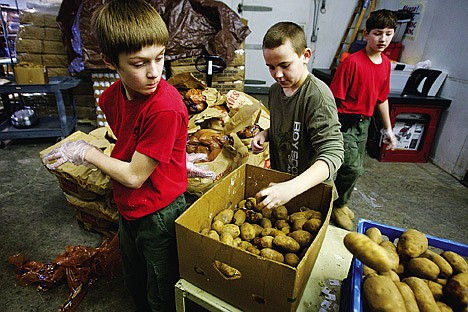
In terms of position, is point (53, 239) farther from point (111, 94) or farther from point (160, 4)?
point (160, 4)

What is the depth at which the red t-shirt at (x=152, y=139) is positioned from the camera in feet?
3.15

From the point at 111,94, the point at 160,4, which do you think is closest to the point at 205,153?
the point at 111,94

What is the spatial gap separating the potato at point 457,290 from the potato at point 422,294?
7cm

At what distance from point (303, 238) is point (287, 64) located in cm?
72

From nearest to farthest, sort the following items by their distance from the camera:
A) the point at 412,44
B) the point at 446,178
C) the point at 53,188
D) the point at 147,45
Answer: the point at 147,45 < the point at 53,188 < the point at 446,178 < the point at 412,44

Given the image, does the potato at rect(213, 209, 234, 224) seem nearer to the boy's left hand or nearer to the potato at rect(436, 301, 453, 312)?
the boy's left hand

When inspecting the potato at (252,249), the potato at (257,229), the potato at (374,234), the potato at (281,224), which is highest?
the potato at (374,234)

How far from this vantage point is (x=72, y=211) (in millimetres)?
2518

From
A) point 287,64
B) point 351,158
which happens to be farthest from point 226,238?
point 351,158

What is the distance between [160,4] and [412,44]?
3.67 meters

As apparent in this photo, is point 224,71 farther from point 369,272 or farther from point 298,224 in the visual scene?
point 369,272

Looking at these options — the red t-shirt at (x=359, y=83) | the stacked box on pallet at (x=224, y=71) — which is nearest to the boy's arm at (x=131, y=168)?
the red t-shirt at (x=359, y=83)

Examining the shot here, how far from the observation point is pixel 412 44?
4.33m

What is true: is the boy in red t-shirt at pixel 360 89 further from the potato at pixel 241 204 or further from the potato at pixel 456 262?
the potato at pixel 456 262
